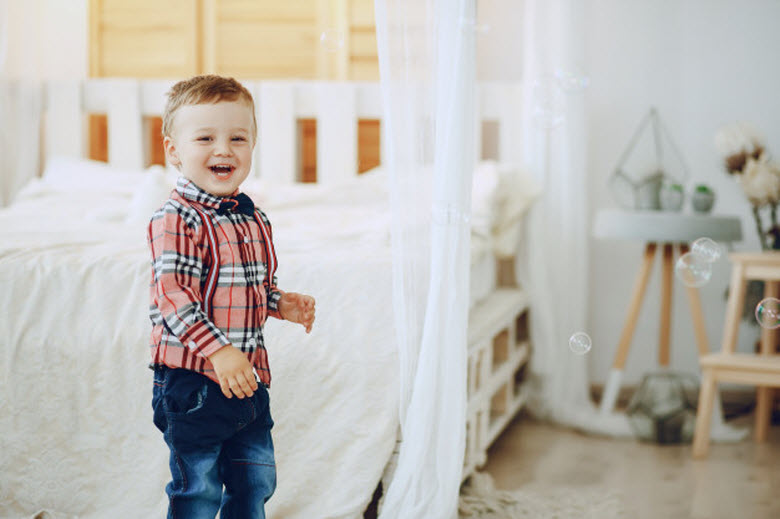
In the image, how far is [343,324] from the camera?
166 centimetres

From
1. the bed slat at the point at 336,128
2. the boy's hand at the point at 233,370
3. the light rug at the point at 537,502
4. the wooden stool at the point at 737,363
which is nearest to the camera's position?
the boy's hand at the point at 233,370

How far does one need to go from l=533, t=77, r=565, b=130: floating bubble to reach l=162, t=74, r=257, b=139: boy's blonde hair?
1324mm

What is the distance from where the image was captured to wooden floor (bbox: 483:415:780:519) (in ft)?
6.45

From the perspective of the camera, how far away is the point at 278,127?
314 centimetres

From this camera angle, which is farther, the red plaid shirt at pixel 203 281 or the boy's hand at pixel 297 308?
the boy's hand at pixel 297 308

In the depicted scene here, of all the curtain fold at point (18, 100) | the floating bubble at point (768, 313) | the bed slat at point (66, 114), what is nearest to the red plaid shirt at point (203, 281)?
the floating bubble at point (768, 313)

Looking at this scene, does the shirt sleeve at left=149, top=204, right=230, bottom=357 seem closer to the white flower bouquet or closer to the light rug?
the light rug

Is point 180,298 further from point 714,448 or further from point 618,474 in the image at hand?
point 714,448

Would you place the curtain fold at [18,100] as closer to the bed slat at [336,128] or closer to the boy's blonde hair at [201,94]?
the bed slat at [336,128]

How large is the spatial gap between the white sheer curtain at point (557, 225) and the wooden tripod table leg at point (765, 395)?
0.48 meters

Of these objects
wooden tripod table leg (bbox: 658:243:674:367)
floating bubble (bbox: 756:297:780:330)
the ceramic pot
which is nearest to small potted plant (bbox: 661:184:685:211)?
the ceramic pot

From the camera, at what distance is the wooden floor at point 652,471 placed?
1.96 metres

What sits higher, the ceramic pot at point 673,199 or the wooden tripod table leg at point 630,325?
the ceramic pot at point 673,199

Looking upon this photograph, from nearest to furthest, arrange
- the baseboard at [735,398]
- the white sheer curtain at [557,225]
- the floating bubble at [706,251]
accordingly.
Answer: the floating bubble at [706,251] < the white sheer curtain at [557,225] < the baseboard at [735,398]
